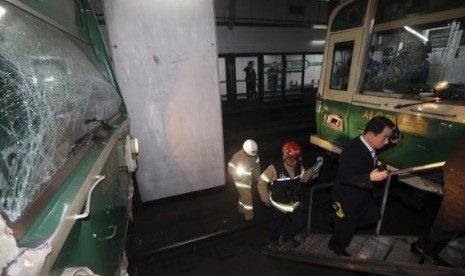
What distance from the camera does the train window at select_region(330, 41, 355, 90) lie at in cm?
409

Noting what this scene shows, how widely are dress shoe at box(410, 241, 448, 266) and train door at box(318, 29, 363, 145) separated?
204 centimetres

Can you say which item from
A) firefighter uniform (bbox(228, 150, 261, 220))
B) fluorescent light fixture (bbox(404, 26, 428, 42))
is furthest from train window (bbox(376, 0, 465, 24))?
firefighter uniform (bbox(228, 150, 261, 220))

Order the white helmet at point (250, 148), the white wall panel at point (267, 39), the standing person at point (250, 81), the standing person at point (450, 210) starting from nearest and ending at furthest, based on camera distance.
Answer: the standing person at point (450, 210)
the white helmet at point (250, 148)
the white wall panel at point (267, 39)
the standing person at point (250, 81)

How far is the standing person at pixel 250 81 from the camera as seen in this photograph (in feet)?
39.9

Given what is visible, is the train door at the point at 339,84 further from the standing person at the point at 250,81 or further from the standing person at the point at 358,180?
the standing person at the point at 250,81

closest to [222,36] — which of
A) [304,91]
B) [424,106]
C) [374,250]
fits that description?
[304,91]

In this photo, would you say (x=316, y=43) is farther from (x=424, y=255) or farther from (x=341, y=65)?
(x=424, y=255)

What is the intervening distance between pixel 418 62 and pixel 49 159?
157 inches

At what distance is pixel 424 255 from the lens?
7.93 feet

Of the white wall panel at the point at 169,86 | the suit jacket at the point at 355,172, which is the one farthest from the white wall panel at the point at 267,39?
the suit jacket at the point at 355,172

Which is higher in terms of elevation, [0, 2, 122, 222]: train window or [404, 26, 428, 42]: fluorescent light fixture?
[404, 26, 428, 42]: fluorescent light fixture

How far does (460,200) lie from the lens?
2.09m

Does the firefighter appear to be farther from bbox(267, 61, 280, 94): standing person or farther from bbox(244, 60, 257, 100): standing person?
bbox(267, 61, 280, 94): standing person

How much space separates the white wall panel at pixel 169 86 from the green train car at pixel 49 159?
141 cm
